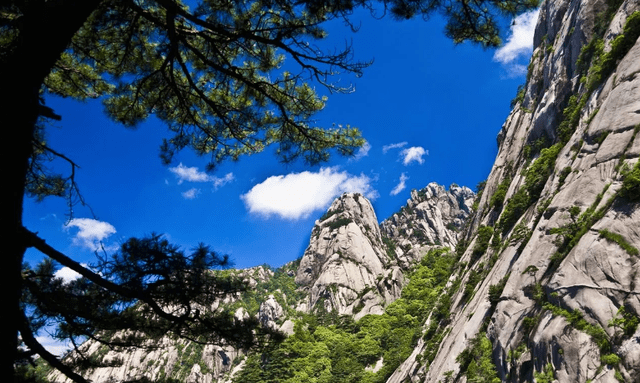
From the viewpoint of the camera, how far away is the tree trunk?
212 cm

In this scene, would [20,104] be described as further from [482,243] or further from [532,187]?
[482,243]

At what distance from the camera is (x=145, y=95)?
4859 mm

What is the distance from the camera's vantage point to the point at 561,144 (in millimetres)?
20453

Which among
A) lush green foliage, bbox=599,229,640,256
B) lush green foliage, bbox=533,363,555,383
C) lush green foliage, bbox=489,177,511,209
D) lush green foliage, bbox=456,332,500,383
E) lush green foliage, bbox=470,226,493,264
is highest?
lush green foliage, bbox=489,177,511,209

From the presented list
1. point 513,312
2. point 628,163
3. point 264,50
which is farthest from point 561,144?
point 264,50

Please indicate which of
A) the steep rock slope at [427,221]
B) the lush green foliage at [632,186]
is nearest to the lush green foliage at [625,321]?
the lush green foliage at [632,186]

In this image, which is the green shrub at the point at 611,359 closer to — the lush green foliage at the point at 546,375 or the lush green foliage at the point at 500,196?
the lush green foliage at the point at 546,375

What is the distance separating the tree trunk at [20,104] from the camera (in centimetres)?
212

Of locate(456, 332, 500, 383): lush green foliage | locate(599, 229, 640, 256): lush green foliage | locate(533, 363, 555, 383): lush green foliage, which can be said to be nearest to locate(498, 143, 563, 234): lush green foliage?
locate(456, 332, 500, 383): lush green foliage

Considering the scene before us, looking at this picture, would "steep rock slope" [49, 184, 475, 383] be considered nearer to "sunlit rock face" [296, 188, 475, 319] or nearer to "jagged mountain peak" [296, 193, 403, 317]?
"sunlit rock face" [296, 188, 475, 319]

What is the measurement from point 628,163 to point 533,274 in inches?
215

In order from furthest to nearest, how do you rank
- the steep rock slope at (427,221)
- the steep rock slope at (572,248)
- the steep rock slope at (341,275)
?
the steep rock slope at (427,221)
the steep rock slope at (341,275)
the steep rock slope at (572,248)

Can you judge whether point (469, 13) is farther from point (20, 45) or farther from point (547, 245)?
point (547, 245)

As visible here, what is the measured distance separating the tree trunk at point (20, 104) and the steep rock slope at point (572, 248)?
11.8 metres
